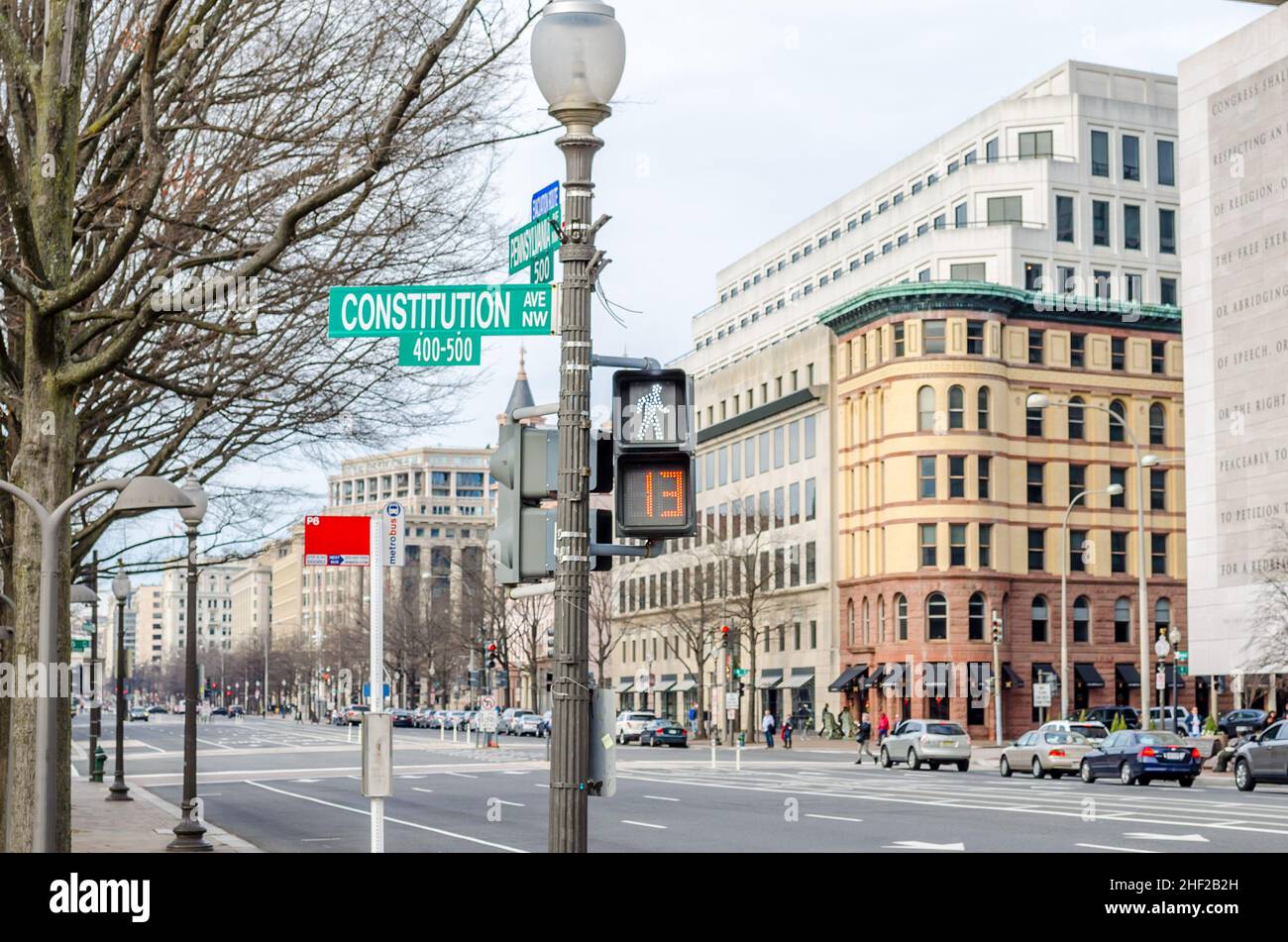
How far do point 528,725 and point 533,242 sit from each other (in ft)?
264

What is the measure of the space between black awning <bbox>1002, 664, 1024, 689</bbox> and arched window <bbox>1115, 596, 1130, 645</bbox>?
770 cm

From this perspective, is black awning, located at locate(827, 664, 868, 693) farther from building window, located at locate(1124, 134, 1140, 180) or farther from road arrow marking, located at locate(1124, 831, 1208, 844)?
road arrow marking, located at locate(1124, 831, 1208, 844)

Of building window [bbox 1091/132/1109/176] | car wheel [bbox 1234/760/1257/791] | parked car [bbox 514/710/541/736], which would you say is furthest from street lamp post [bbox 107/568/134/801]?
building window [bbox 1091/132/1109/176]

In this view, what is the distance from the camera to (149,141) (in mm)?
12852

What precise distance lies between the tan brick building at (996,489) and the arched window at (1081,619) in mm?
93

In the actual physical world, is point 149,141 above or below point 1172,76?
below

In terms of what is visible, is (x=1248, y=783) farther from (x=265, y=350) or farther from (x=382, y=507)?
(x=382, y=507)

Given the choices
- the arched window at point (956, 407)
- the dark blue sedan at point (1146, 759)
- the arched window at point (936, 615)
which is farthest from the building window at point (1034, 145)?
the dark blue sedan at point (1146, 759)

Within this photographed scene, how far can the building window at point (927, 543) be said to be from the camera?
78625 millimetres

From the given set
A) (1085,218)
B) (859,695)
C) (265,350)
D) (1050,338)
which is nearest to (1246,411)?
(1050,338)

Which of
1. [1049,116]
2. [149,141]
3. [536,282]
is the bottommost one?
[536,282]

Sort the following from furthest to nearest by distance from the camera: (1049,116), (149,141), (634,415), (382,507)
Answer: (1049,116)
(149,141)
(382,507)
(634,415)

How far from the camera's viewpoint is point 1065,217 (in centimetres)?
8544
